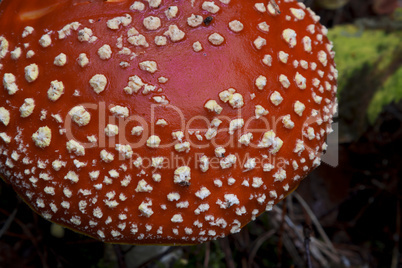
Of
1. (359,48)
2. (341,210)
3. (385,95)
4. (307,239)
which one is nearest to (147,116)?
(307,239)

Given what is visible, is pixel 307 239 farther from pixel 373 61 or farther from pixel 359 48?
pixel 359 48

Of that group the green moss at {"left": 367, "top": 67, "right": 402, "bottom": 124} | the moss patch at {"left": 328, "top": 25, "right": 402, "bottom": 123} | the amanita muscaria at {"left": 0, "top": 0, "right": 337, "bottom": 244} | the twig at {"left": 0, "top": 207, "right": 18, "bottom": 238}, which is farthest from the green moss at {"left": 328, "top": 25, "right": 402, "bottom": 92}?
the twig at {"left": 0, "top": 207, "right": 18, "bottom": 238}

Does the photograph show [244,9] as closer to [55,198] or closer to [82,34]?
[82,34]

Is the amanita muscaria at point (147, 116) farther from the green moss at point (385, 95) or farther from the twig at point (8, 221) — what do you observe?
the green moss at point (385, 95)

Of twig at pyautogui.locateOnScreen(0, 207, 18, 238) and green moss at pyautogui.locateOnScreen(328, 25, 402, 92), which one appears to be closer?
twig at pyautogui.locateOnScreen(0, 207, 18, 238)

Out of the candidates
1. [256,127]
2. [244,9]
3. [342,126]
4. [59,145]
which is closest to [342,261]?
[342,126]

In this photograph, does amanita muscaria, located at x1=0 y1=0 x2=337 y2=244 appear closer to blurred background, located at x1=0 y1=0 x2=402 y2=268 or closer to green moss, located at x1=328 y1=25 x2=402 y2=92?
blurred background, located at x1=0 y1=0 x2=402 y2=268

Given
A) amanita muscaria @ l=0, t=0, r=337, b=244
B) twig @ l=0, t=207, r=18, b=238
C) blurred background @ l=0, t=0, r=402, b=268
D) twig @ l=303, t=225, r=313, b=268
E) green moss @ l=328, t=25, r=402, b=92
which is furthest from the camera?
green moss @ l=328, t=25, r=402, b=92
